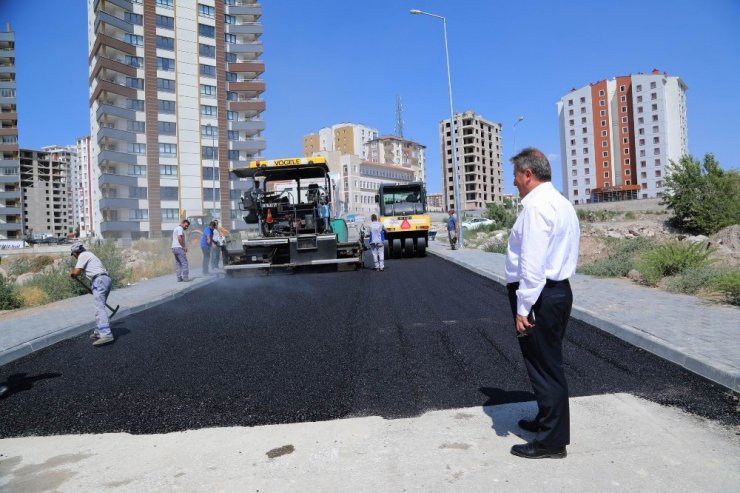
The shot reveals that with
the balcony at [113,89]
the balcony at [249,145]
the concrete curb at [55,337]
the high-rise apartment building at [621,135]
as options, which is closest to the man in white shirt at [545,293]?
the concrete curb at [55,337]

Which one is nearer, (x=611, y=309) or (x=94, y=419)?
(x=94, y=419)

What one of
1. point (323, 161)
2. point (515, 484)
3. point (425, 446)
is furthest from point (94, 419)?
point (323, 161)

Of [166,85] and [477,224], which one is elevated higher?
[166,85]

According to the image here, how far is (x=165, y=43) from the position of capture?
2327 inches

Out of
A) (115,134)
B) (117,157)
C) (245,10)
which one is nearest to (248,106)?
(245,10)

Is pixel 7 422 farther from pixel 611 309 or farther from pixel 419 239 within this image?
pixel 419 239

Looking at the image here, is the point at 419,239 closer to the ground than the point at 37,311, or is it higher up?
higher up

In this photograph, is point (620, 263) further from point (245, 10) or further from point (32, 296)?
point (245, 10)

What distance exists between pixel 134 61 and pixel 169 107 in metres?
5.82

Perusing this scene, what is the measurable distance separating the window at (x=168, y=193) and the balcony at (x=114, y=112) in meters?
8.28

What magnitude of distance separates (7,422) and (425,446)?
137 inches

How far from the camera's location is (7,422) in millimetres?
4246

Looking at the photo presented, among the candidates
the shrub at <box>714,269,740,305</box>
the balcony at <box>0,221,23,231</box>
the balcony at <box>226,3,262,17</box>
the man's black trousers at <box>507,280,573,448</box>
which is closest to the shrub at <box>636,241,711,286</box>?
the shrub at <box>714,269,740,305</box>

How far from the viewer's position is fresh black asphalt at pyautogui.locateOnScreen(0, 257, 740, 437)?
161 inches
